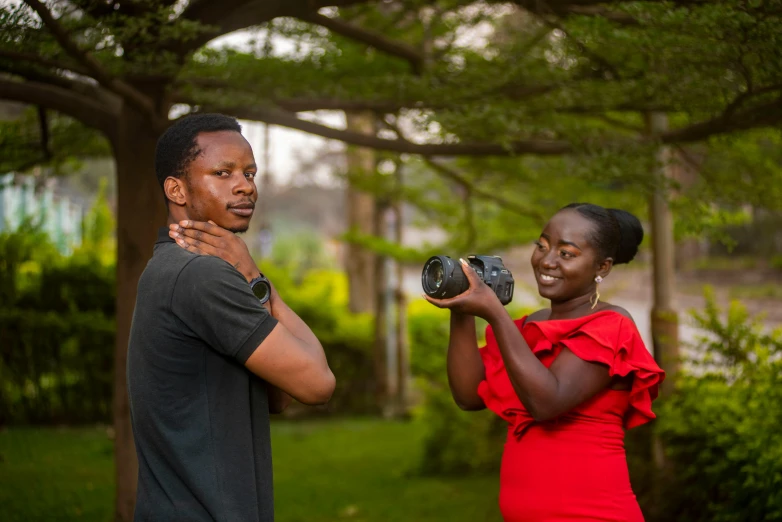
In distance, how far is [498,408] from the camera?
9.54 feet

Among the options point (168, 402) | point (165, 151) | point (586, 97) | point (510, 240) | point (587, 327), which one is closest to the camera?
point (168, 402)

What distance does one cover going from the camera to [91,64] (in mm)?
3867

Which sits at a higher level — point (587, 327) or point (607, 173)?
point (607, 173)

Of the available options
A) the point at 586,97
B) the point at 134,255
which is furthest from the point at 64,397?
the point at 586,97

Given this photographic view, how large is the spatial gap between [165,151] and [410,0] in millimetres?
3552

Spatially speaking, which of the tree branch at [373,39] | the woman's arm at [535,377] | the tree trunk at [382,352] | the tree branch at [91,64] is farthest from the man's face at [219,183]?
the tree trunk at [382,352]

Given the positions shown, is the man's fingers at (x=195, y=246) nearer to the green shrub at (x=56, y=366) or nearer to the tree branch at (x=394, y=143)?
the tree branch at (x=394, y=143)

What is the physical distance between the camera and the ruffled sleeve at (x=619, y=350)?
2652 millimetres

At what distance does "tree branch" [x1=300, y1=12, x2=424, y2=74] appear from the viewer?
5465 mm

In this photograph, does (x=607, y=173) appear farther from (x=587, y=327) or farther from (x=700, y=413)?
(x=587, y=327)

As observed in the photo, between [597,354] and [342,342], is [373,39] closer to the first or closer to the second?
[597,354]

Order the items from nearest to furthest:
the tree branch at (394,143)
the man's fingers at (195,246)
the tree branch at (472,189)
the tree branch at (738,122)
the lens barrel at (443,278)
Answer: the man's fingers at (195,246)
the lens barrel at (443,278)
the tree branch at (738,122)
the tree branch at (394,143)
the tree branch at (472,189)

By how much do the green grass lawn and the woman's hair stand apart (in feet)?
12.3

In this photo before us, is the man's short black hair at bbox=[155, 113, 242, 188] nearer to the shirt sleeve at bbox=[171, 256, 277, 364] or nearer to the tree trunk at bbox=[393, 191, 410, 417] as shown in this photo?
the shirt sleeve at bbox=[171, 256, 277, 364]
